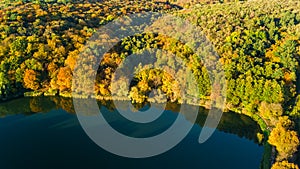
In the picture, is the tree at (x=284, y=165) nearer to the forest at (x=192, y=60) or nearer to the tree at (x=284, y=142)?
the forest at (x=192, y=60)

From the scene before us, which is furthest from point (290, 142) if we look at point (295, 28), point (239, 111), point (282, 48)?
point (295, 28)

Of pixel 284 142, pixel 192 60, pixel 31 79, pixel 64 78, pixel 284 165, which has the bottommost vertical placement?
pixel 284 165

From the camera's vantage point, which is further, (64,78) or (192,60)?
(192,60)

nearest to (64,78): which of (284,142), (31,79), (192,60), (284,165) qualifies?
(31,79)

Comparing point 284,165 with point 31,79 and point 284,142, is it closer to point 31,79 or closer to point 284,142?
point 284,142

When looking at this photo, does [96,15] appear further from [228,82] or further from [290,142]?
[290,142]

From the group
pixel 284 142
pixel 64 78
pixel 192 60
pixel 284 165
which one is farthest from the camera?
pixel 192 60

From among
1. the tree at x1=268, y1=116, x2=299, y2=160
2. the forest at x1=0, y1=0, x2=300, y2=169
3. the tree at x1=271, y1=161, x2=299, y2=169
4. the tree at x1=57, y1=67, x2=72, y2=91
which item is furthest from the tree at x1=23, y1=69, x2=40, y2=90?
the tree at x1=271, y1=161, x2=299, y2=169

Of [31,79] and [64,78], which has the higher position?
[64,78]

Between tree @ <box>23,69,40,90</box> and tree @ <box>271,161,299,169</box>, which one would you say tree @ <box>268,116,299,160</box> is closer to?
tree @ <box>271,161,299,169</box>
